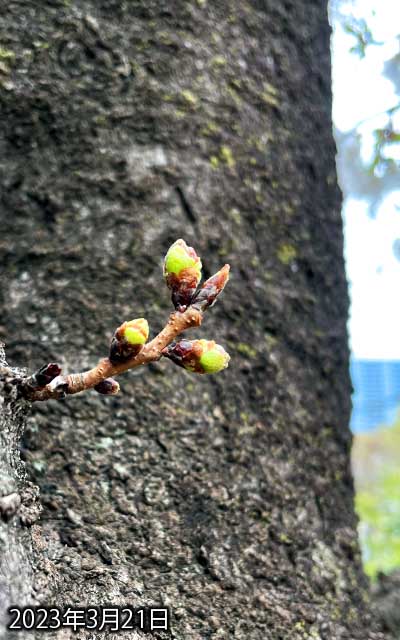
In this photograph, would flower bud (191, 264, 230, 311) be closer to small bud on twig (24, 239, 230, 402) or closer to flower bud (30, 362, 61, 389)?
small bud on twig (24, 239, 230, 402)

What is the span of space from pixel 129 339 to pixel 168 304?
0.37 meters

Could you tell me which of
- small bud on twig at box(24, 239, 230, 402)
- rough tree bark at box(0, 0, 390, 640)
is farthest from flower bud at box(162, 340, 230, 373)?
rough tree bark at box(0, 0, 390, 640)

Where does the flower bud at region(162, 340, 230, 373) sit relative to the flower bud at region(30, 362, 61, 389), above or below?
above

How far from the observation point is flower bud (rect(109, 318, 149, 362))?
0.54 m

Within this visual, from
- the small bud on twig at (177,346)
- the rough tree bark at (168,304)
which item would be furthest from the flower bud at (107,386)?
the rough tree bark at (168,304)

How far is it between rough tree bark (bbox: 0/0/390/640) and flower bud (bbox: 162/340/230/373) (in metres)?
0.24

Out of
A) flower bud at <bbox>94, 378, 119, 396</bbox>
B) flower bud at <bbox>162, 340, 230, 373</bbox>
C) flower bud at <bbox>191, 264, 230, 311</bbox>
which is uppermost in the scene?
flower bud at <bbox>191, 264, 230, 311</bbox>

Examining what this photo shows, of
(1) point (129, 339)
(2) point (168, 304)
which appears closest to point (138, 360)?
(1) point (129, 339)

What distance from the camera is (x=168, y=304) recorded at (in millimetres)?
910

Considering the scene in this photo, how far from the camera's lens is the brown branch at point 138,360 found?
1.85ft

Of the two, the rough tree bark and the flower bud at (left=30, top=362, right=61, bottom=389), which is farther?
the rough tree bark

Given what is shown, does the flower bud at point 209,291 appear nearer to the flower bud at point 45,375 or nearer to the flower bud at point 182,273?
the flower bud at point 182,273

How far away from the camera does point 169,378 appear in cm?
88

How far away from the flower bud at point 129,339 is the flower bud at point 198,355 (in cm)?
4
